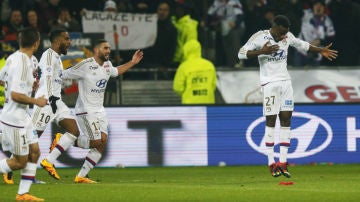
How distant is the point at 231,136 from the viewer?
19.5 metres

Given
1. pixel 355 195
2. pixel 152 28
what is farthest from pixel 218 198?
pixel 152 28

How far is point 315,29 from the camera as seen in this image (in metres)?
22.2

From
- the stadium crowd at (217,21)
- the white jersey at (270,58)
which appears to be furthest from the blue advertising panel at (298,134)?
the white jersey at (270,58)

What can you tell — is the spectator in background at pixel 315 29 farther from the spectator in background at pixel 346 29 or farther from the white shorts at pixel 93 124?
the white shorts at pixel 93 124

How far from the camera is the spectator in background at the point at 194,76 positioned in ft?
65.2

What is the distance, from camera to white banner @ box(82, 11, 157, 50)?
21312 mm

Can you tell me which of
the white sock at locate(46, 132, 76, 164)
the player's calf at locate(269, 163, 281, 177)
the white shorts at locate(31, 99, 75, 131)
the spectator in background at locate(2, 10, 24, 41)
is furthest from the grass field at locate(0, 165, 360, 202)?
the spectator in background at locate(2, 10, 24, 41)

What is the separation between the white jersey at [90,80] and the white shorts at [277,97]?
2.44 metres

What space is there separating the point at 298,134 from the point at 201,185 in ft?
17.7

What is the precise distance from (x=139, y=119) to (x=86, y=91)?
3.68 meters

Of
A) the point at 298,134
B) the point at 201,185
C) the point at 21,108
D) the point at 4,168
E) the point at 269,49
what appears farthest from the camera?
the point at 298,134

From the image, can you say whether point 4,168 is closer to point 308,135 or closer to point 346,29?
point 308,135

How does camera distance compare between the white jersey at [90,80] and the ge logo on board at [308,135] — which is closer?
the white jersey at [90,80]

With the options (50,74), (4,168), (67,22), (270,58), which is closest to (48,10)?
(67,22)
